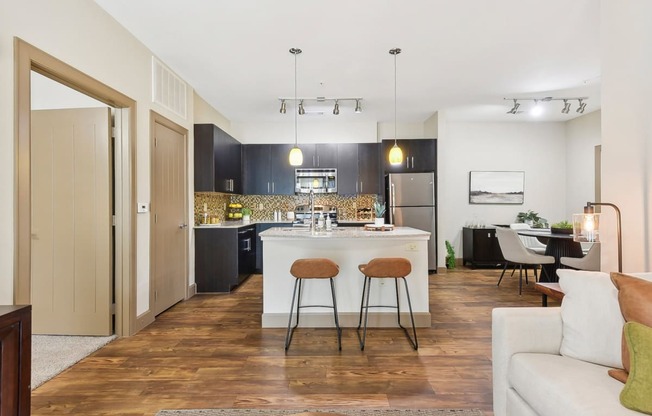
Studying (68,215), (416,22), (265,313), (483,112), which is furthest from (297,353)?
(483,112)

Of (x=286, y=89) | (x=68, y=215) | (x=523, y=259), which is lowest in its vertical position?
(x=523, y=259)

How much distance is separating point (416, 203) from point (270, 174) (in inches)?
110

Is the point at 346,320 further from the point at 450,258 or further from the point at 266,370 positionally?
the point at 450,258

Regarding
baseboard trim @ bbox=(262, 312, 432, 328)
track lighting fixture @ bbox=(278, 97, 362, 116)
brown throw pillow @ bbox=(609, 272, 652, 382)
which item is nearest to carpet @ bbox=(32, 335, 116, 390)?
baseboard trim @ bbox=(262, 312, 432, 328)

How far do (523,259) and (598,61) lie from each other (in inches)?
101

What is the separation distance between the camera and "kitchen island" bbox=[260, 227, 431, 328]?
331 centimetres

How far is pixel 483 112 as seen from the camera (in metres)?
5.84

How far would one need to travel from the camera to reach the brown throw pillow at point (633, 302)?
4.40ft

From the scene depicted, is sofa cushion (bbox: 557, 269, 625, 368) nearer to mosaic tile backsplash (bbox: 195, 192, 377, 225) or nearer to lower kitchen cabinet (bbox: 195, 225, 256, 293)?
lower kitchen cabinet (bbox: 195, 225, 256, 293)

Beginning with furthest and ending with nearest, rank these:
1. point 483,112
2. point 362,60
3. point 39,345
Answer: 1. point 483,112
2. point 362,60
3. point 39,345

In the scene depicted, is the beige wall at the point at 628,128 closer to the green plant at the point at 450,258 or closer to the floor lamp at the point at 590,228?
the floor lamp at the point at 590,228

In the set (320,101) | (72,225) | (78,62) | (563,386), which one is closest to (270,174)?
(320,101)

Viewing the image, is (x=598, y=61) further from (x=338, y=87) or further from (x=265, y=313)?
(x=265, y=313)

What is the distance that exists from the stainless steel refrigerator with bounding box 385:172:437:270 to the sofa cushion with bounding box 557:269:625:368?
13.6ft
